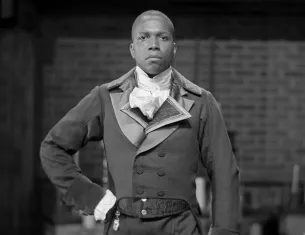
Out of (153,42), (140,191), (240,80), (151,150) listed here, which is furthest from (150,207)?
(240,80)

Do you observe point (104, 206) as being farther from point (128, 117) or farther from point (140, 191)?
point (128, 117)

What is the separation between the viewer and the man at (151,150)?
6.39 feet

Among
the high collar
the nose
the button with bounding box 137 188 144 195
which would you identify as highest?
the nose

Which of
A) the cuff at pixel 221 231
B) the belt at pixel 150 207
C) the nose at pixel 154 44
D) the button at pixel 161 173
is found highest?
the nose at pixel 154 44

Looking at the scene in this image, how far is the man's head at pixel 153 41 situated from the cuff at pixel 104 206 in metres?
0.38

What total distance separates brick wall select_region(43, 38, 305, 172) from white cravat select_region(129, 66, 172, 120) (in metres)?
2.37

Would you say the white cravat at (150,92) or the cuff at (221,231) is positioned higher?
the white cravat at (150,92)

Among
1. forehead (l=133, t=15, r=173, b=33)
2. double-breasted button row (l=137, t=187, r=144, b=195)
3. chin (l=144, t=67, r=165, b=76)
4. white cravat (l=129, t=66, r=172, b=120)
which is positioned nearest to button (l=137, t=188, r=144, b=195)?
double-breasted button row (l=137, t=187, r=144, b=195)

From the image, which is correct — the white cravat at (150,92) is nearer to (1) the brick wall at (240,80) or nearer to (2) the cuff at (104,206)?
(2) the cuff at (104,206)

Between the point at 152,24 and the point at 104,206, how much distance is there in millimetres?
527

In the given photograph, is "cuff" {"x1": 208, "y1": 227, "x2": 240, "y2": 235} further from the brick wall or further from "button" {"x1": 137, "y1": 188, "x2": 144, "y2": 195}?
the brick wall

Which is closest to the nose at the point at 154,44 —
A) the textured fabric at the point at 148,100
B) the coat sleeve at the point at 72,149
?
the textured fabric at the point at 148,100

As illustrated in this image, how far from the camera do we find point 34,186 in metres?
4.34

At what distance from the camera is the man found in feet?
6.39
